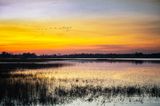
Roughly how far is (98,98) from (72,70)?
0.60 m

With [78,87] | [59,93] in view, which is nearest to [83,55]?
[78,87]

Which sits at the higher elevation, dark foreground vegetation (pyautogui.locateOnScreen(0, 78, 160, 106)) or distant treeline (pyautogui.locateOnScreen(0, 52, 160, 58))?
distant treeline (pyautogui.locateOnScreen(0, 52, 160, 58))

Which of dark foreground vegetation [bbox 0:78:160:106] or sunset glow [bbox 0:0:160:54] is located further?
sunset glow [bbox 0:0:160:54]

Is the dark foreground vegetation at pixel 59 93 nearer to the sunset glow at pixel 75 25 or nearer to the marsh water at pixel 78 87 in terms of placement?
the marsh water at pixel 78 87

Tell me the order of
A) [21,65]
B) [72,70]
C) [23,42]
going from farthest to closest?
1. [21,65]
2. [72,70]
3. [23,42]

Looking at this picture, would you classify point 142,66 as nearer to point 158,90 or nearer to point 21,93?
point 158,90

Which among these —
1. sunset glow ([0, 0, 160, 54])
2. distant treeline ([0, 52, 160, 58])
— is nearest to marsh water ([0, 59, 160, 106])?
distant treeline ([0, 52, 160, 58])

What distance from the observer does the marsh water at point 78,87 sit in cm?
437

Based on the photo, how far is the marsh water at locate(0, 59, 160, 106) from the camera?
437cm

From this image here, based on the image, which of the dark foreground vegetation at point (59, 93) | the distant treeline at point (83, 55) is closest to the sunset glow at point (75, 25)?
the distant treeline at point (83, 55)

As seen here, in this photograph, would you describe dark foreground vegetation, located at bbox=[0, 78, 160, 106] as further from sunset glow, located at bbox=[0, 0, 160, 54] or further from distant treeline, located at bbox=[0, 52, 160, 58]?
sunset glow, located at bbox=[0, 0, 160, 54]

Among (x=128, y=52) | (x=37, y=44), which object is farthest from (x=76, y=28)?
(x=128, y=52)

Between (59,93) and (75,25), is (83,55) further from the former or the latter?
(59,93)

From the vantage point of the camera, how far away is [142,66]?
5.58 metres
